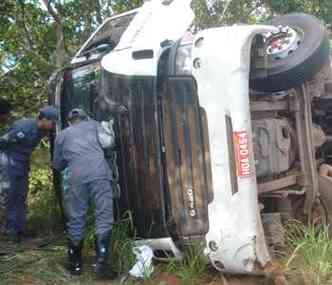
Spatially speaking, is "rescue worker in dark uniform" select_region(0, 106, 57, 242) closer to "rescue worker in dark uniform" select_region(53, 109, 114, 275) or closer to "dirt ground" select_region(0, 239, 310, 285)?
"dirt ground" select_region(0, 239, 310, 285)

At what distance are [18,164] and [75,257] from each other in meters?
1.72

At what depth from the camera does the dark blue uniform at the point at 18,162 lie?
5.98 m

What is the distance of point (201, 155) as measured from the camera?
4094 millimetres

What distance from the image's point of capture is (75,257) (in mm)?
4668

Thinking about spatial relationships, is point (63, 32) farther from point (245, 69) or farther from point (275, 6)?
point (245, 69)

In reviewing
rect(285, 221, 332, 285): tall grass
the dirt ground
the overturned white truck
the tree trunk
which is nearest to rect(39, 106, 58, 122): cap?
the overturned white truck

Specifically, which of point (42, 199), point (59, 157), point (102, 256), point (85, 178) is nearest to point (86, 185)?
point (85, 178)

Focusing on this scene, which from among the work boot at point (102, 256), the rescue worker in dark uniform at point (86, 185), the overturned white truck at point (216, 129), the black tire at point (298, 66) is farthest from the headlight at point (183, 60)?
the work boot at point (102, 256)

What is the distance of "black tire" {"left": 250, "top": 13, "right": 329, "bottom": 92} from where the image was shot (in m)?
4.15

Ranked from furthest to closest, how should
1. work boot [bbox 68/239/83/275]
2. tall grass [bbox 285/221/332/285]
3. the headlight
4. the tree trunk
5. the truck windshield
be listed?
the tree trunk → the truck windshield → work boot [bbox 68/239/83/275] → the headlight → tall grass [bbox 285/221/332/285]

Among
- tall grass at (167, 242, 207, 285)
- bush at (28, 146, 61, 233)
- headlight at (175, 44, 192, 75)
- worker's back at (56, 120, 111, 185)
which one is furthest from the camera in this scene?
bush at (28, 146, 61, 233)

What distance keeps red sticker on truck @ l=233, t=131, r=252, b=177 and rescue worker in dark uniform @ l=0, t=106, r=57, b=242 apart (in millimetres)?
2577

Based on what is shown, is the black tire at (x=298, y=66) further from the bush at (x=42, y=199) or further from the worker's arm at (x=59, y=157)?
the bush at (x=42, y=199)

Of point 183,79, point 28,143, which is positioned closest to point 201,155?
point 183,79
